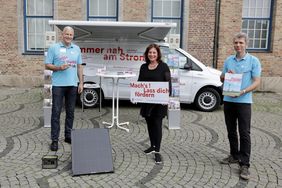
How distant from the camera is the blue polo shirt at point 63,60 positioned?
5.31 m

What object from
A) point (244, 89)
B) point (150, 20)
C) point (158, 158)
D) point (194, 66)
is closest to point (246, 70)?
point (244, 89)

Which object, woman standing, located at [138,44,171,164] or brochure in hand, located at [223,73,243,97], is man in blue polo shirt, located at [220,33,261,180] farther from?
woman standing, located at [138,44,171,164]

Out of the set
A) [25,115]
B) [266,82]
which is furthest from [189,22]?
[25,115]

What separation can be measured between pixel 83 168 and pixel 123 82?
483 centimetres

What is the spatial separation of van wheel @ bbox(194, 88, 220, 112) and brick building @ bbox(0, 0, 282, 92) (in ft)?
15.7

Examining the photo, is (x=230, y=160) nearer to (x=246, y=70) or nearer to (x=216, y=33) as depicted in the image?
(x=246, y=70)

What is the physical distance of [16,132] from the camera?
21.5 feet

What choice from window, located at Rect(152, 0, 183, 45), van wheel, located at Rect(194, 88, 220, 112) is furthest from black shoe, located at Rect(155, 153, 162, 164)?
window, located at Rect(152, 0, 183, 45)

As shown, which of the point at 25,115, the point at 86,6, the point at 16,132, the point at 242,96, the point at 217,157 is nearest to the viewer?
the point at 242,96

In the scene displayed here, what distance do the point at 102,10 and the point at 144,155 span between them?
31.7 feet

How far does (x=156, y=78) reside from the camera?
5.10 meters

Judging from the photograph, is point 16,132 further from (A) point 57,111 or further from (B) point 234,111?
(B) point 234,111

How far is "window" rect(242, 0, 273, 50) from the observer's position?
13906 millimetres

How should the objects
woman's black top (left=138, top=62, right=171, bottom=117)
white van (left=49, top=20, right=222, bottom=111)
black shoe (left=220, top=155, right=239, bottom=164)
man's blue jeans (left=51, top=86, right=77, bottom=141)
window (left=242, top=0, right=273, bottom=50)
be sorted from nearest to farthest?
black shoe (left=220, top=155, right=239, bottom=164) → woman's black top (left=138, top=62, right=171, bottom=117) → man's blue jeans (left=51, top=86, right=77, bottom=141) → white van (left=49, top=20, right=222, bottom=111) → window (left=242, top=0, right=273, bottom=50)
